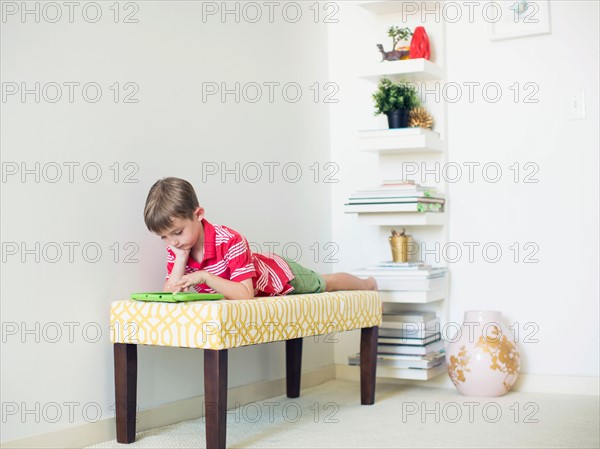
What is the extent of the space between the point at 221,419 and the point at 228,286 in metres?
0.39

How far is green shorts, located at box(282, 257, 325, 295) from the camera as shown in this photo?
2.84m

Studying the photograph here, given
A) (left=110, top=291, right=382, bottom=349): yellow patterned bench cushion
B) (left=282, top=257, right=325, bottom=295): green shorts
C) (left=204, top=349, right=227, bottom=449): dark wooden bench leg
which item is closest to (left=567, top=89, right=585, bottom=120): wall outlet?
(left=282, top=257, right=325, bottom=295): green shorts

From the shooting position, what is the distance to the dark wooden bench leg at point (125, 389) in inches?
92.9

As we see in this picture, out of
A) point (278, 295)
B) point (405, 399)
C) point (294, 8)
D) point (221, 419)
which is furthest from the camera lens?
point (294, 8)

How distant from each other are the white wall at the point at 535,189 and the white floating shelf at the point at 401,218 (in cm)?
18

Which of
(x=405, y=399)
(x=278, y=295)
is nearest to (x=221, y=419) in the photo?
(x=278, y=295)

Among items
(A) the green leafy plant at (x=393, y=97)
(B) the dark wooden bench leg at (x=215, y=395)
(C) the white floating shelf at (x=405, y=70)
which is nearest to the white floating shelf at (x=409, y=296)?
(A) the green leafy plant at (x=393, y=97)

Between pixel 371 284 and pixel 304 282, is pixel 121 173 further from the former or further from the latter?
pixel 371 284

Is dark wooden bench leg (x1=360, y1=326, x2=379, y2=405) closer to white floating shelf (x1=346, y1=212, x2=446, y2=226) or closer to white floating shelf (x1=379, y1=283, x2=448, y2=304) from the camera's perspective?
white floating shelf (x1=379, y1=283, x2=448, y2=304)

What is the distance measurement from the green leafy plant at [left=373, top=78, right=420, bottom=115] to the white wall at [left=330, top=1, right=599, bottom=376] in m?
0.23

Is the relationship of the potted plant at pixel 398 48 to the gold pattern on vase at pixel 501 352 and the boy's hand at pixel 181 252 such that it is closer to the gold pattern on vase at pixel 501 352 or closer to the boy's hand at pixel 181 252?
the gold pattern on vase at pixel 501 352

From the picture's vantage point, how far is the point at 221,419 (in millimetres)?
2201

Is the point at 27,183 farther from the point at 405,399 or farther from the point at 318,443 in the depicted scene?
the point at 405,399

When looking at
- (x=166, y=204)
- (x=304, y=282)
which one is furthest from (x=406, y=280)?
(x=166, y=204)
